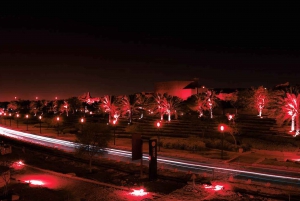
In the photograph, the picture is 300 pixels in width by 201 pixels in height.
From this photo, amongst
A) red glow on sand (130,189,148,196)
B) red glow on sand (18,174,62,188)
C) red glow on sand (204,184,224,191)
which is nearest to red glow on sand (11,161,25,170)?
red glow on sand (18,174,62,188)

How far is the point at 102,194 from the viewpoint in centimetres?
1692

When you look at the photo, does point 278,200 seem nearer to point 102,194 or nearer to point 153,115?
point 102,194

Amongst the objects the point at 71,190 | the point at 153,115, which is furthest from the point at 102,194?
the point at 153,115

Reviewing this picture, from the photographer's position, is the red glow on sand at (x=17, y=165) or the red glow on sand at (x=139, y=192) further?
the red glow on sand at (x=17, y=165)

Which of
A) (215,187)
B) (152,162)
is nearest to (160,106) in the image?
(152,162)

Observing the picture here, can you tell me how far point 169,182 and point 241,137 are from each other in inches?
905

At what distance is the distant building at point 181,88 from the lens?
80.9 meters

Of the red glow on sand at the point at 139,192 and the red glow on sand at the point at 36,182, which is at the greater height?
the red glow on sand at the point at 139,192

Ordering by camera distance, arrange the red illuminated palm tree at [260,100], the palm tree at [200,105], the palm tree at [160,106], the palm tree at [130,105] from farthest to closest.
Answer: the palm tree at [200,105] < the palm tree at [130,105] < the palm tree at [160,106] < the red illuminated palm tree at [260,100]

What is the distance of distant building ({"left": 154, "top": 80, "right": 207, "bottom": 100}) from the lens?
8094 cm

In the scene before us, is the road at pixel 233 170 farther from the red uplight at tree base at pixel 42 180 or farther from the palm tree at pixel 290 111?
the palm tree at pixel 290 111

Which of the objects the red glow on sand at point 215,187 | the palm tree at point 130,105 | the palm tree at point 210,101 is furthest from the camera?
the palm tree at point 210,101

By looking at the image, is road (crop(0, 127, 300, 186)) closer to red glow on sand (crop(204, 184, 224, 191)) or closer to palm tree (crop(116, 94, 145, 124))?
red glow on sand (crop(204, 184, 224, 191))

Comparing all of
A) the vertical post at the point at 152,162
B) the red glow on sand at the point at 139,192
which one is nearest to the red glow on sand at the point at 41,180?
the red glow on sand at the point at 139,192
